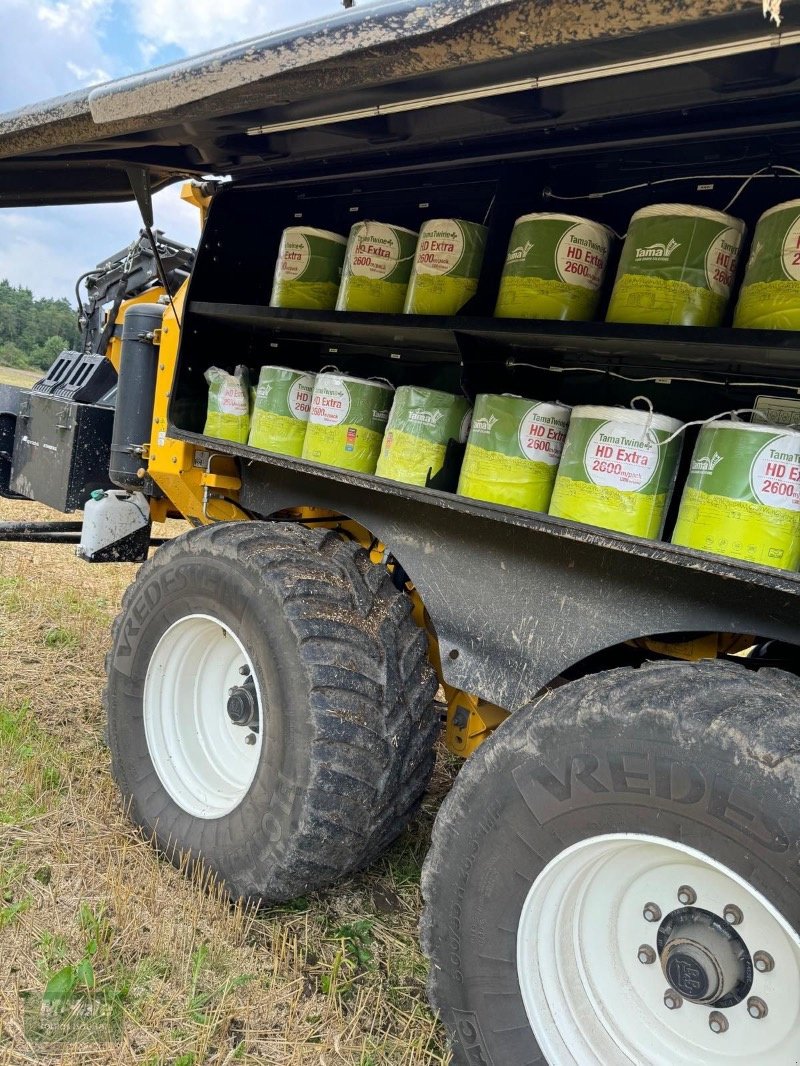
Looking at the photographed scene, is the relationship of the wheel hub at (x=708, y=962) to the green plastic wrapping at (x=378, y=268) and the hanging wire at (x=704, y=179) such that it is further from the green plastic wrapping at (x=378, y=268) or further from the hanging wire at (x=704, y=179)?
the green plastic wrapping at (x=378, y=268)

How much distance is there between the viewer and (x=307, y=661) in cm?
247

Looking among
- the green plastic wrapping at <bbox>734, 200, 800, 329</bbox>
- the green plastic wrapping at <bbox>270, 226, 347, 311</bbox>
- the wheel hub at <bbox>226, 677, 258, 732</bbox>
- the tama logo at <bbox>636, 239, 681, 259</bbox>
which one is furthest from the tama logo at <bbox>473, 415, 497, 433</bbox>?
the wheel hub at <bbox>226, 677, 258, 732</bbox>

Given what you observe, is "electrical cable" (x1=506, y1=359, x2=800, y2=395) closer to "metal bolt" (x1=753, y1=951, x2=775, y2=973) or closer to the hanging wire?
the hanging wire

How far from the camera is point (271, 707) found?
2.56 meters

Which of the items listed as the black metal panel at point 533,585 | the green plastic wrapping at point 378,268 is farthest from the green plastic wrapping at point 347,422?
the green plastic wrapping at point 378,268

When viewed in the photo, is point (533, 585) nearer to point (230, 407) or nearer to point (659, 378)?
point (659, 378)

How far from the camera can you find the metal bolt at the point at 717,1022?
5.80 feet

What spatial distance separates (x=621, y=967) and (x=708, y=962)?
260mm

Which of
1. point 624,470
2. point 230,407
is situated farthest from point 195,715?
point 624,470

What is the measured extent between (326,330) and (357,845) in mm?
1673

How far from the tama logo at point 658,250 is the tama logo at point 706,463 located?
0.51m

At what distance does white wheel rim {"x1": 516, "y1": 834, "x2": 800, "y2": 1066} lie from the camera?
1741mm

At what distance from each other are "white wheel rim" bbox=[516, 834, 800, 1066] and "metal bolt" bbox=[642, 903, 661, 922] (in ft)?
0.05

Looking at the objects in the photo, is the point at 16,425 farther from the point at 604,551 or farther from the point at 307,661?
the point at 604,551
